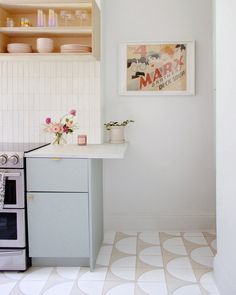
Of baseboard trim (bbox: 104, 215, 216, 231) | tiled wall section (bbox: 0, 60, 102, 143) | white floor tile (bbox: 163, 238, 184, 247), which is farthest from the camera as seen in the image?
baseboard trim (bbox: 104, 215, 216, 231)

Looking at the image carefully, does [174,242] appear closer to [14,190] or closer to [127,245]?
[127,245]

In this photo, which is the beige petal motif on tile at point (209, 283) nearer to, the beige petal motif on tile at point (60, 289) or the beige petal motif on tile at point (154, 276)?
the beige petal motif on tile at point (154, 276)

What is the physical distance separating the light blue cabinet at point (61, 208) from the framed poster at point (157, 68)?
117 centimetres

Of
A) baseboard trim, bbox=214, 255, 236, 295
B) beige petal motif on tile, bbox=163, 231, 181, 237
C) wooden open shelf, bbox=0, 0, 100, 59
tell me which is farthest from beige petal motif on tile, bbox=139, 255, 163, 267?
wooden open shelf, bbox=0, 0, 100, 59

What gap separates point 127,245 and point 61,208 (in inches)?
33.9

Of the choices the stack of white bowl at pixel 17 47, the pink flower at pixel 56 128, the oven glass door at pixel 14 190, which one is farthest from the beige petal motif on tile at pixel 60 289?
the stack of white bowl at pixel 17 47

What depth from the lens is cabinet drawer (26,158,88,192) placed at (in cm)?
290

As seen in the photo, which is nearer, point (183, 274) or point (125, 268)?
point (183, 274)

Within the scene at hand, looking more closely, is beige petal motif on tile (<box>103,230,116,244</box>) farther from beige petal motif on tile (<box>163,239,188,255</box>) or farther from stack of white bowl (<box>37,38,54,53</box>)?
stack of white bowl (<box>37,38,54,53</box>)

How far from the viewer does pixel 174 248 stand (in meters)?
3.40

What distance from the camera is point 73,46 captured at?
128 inches

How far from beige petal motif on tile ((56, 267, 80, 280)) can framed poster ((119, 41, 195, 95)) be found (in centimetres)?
171

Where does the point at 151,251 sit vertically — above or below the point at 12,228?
below

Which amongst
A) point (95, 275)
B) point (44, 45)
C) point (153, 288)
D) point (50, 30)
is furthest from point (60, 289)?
point (50, 30)
